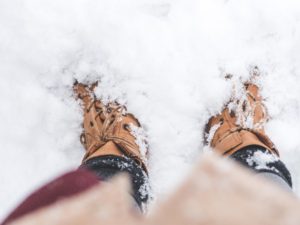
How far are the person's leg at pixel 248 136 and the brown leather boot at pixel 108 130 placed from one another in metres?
0.20

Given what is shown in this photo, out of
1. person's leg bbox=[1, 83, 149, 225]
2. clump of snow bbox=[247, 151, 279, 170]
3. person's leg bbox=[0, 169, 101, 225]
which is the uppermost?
person's leg bbox=[1, 83, 149, 225]

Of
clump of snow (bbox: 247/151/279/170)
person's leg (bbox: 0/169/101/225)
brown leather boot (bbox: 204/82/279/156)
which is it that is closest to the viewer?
person's leg (bbox: 0/169/101/225)

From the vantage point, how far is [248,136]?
4.00 feet

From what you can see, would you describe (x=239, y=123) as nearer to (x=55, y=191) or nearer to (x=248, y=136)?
(x=248, y=136)

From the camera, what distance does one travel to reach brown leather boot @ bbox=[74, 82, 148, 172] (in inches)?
48.6

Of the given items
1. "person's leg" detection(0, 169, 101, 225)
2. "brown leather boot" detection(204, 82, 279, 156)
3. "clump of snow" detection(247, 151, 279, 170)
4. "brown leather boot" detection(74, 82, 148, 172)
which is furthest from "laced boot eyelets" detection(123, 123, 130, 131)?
"person's leg" detection(0, 169, 101, 225)

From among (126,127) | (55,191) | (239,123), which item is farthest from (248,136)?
(55,191)

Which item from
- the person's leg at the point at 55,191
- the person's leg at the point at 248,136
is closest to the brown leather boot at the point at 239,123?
the person's leg at the point at 248,136

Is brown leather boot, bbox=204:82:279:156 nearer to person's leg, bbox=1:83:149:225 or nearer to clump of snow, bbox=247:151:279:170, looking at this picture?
clump of snow, bbox=247:151:279:170

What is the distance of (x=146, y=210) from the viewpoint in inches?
44.5

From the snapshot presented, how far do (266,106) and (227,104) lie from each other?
0.36 ft

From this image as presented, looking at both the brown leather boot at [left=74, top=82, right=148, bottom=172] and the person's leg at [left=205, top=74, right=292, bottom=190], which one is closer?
the person's leg at [left=205, top=74, right=292, bottom=190]

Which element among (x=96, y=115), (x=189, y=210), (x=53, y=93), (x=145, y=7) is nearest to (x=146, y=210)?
(x=96, y=115)

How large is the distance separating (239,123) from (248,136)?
0.09m
